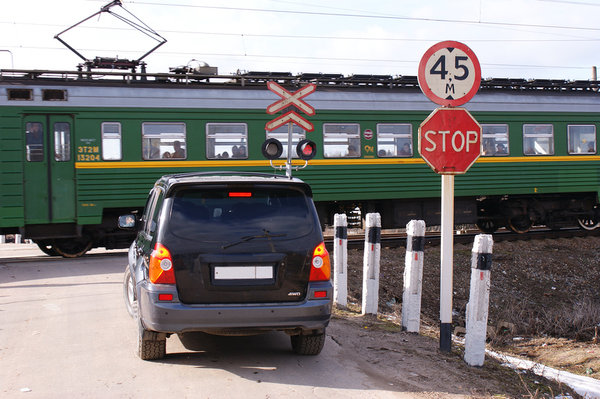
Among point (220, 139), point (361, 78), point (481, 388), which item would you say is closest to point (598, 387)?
point (481, 388)

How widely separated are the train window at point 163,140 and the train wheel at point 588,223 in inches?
433

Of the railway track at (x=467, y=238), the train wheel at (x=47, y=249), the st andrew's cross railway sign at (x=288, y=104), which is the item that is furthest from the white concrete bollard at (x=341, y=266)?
the train wheel at (x=47, y=249)

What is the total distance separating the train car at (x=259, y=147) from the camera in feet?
43.7

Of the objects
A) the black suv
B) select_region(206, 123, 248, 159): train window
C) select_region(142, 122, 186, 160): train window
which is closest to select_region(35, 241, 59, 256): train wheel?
select_region(142, 122, 186, 160): train window

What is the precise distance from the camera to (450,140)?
637cm

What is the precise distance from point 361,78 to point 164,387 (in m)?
11.9

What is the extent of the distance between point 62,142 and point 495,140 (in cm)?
1007

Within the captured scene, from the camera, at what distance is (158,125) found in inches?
551

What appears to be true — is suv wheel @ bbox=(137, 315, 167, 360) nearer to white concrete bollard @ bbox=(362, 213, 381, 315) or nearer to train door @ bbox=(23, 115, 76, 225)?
white concrete bollard @ bbox=(362, 213, 381, 315)

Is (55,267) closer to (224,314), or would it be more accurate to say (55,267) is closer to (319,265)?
(224,314)

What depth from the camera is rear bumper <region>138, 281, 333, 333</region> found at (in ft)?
17.2

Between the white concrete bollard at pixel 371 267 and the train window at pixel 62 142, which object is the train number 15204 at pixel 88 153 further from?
the white concrete bollard at pixel 371 267

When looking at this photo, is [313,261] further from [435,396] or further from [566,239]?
[566,239]

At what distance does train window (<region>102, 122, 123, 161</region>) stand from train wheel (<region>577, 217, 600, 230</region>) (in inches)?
483
